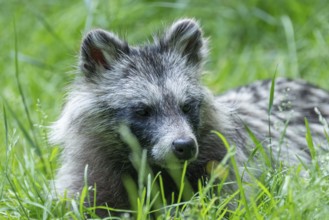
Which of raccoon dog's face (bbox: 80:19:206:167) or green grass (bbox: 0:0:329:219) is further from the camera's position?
green grass (bbox: 0:0:329:219)

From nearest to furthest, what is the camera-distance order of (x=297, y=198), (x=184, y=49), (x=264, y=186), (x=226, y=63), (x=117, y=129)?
(x=297, y=198), (x=264, y=186), (x=117, y=129), (x=184, y=49), (x=226, y=63)

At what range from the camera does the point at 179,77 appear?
6.93 metres

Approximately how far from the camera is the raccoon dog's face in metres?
6.45

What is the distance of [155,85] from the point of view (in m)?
6.78

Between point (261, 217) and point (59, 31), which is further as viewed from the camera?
point (59, 31)

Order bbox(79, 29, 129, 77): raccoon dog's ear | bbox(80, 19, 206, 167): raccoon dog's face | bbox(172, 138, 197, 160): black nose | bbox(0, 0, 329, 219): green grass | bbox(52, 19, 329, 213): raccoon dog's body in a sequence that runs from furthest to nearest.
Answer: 1. bbox(0, 0, 329, 219): green grass
2. bbox(79, 29, 129, 77): raccoon dog's ear
3. bbox(52, 19, 329, 213): raccoon dog's body
4. bbox(80, 19, 206, 167): raccoon dog's face
5. bbox(172, 138, 197, 160): black nose

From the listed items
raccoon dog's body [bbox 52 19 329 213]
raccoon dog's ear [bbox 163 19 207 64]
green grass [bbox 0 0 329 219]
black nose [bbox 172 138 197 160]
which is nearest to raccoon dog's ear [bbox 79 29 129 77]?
raccoon dog's body [bbox 52 19 329 213]

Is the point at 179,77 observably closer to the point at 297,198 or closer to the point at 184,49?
the point at 184,49

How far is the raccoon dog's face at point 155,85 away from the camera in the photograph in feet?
21.2

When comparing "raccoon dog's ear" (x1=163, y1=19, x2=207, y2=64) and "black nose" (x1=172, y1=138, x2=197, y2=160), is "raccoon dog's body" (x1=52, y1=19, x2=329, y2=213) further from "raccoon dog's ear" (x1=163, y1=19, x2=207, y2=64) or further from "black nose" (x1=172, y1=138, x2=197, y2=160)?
"black nose" (x1=172, y1=138, x2=197, y2=160)

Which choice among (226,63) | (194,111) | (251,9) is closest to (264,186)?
(194,111)

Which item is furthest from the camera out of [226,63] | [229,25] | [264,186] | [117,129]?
[229,25]

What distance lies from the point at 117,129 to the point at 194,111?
0.63m

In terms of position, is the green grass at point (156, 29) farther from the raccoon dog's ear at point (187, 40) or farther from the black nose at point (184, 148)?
the black nose at point (184, 148)
